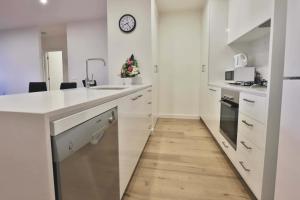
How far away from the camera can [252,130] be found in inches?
56.0

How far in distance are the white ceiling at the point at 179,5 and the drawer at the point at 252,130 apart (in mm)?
2692

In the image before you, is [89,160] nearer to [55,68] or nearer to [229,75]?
[229,75]

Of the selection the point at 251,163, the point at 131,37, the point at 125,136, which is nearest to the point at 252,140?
the point at 251,163

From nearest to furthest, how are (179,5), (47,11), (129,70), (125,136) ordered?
(125,136), (129,70), (179,5), (47,11)

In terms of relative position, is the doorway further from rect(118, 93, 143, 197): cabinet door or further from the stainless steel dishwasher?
the stainless steel dishwasher

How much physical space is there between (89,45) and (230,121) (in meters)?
3.81

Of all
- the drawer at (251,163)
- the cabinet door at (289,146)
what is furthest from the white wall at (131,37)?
the cabinet door at (289,146)

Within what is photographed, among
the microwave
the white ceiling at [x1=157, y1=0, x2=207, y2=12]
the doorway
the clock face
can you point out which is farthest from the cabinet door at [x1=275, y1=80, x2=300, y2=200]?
the doorway

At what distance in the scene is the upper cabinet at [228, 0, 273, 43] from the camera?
4.91 feet

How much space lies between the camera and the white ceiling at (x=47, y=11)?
336cm

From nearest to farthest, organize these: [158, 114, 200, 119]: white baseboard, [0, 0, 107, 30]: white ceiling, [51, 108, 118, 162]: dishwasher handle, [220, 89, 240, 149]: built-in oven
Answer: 1. [51, 108, 118, 162]: dishwasher handle
2. [220, 89, 240, 149]: built-in oven
3. [0, 0, 107, 30]: white ceiling
4. [158, 114, 200, 119]: white baseboard

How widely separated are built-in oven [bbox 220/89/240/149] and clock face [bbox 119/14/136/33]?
181 centimetres

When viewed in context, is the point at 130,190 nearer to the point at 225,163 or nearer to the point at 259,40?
the point at 225,163

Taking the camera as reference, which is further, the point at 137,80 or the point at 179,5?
the point at 179,5
